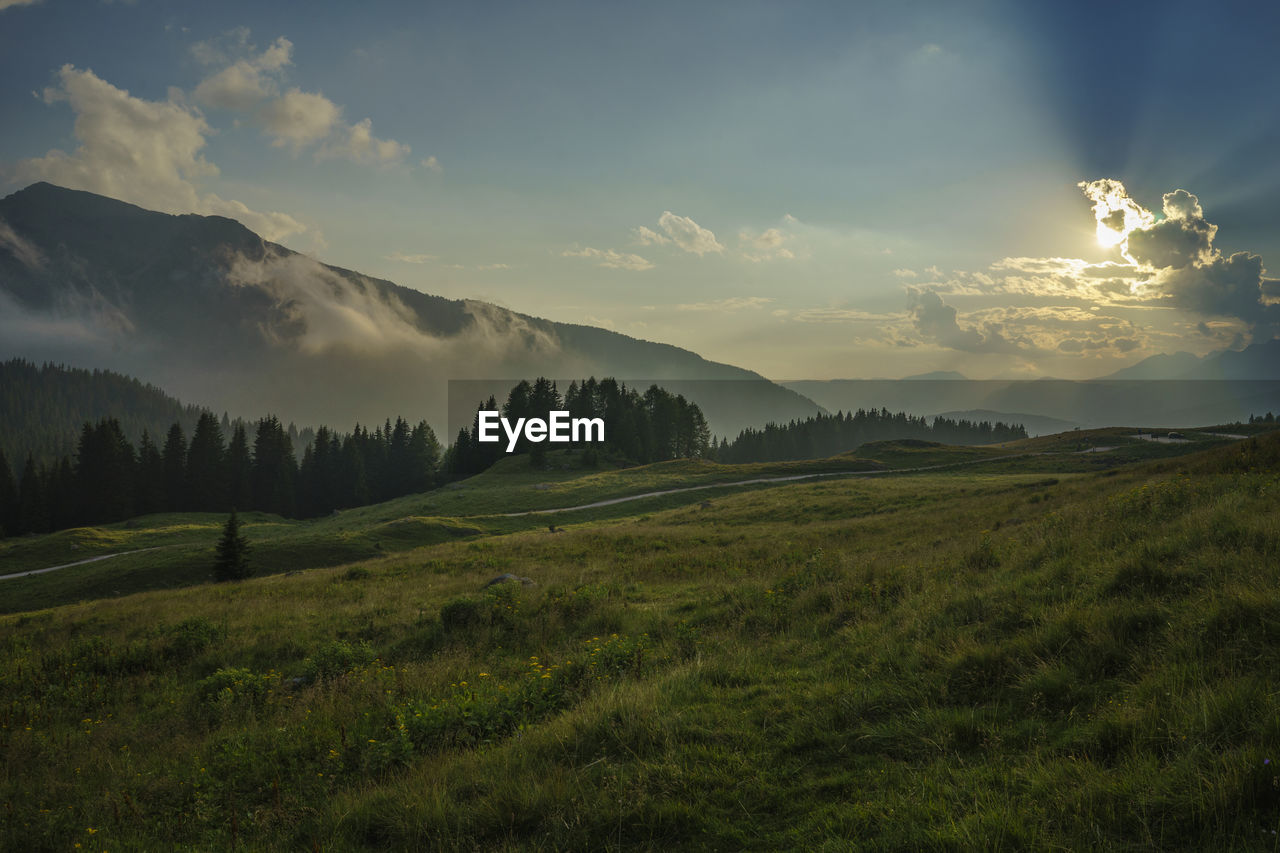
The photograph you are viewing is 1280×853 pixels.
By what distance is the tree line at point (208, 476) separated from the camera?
85.0 meters

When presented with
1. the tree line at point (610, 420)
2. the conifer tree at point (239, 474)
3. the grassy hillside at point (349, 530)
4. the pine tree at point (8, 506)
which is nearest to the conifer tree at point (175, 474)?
the conifer tree at point (239, 474)

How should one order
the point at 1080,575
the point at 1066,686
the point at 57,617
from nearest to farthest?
the point at 1066,686 → the point at 1080,575 → the point at 57,617

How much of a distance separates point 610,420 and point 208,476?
6932 cm

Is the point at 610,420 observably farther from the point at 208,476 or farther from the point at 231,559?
the point at 231,559

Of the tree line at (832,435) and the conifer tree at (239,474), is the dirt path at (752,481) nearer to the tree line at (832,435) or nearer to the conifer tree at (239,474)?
the tree line at (832,435)

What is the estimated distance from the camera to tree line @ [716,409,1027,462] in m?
139

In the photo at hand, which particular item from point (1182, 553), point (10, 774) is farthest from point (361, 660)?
point (1182, 553)

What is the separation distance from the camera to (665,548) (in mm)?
25797

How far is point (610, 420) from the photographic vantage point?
107m

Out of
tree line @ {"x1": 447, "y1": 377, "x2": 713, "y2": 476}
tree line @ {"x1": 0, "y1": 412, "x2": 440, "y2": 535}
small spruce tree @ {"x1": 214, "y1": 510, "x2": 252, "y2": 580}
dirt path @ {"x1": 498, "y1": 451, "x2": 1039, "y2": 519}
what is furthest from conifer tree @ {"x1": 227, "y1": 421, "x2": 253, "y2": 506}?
small spruce tree @ {"x1": 214, "y1": 510, "x2": 252, "y2": 580}

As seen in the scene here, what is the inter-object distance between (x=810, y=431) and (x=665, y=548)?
135 metres

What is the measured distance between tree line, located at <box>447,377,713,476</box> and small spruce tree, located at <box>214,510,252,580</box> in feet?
230

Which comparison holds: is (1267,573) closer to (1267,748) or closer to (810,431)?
(1267,748)

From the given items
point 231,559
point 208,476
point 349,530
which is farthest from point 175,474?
point 231,559
